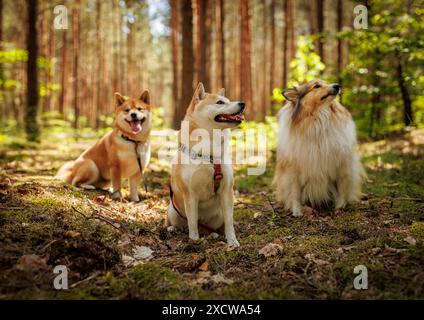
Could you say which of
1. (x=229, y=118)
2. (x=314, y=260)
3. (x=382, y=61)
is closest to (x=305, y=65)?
(x=382, y=61)

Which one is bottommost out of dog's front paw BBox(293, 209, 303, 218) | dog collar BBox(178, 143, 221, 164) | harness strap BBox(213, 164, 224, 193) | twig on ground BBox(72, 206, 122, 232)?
dog's front paw BBox(293, 209, 303, 218)

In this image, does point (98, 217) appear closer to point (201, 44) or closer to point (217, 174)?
point (217, 174)

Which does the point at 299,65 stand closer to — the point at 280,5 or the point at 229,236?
the point at 229,236

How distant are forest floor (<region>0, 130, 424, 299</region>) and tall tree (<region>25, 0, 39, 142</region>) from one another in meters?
7.06

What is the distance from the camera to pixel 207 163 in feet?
12.5

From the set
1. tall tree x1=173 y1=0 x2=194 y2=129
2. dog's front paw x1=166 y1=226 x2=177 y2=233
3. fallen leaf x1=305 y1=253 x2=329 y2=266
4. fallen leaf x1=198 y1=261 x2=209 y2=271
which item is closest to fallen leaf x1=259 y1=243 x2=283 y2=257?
fallen leaf x1=305 y1=253 x2=329 y2=266

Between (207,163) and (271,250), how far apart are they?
43.2 inches

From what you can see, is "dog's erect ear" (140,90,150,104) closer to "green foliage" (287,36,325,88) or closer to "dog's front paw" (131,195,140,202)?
"dog's front paw" (131,195,140,202)

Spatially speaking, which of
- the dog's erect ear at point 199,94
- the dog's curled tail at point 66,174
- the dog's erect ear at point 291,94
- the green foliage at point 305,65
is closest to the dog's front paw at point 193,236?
the dog's erect ear at point 199,94

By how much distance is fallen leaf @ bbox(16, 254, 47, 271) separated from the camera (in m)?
2.68

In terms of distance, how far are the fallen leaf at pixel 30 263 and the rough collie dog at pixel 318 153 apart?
3.15 metres

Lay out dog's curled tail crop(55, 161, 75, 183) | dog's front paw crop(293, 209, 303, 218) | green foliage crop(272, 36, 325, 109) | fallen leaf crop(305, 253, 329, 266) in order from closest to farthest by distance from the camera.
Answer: fallen leaf crop(305, 253, 329, 266) < dog's front paw crop(293, 209, 303, 218) < dog's curled tail crop(55, 161, 75, 183) < green foliage crop(272, 36, 325, 109)
